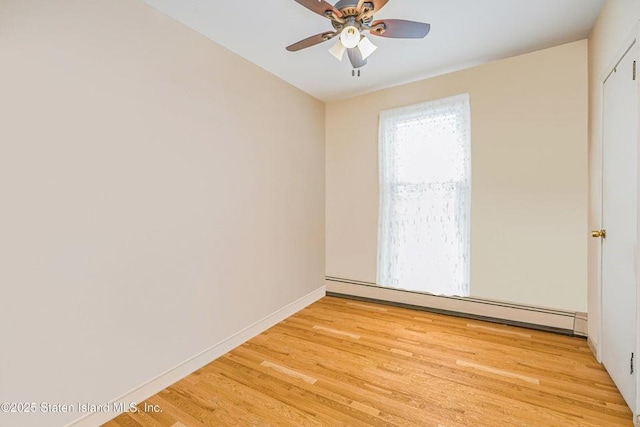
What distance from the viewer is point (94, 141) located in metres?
1.52

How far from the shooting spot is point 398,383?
183cm

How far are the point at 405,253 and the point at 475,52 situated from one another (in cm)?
201

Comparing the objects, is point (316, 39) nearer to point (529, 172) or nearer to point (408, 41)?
point (408, 41)

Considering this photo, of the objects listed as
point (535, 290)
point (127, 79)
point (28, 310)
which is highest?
point (127, 79)

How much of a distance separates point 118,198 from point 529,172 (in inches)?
125

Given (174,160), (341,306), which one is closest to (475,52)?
(174,160)

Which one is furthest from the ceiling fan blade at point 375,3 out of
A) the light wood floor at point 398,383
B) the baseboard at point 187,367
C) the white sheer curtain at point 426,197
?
the baseboard at point 187,367

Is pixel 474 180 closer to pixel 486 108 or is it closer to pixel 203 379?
pixel 486 108

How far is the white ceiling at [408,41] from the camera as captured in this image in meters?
1.85

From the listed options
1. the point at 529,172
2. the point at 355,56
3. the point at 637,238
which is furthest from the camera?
the point at 529,172

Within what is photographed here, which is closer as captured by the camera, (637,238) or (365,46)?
(637,238)

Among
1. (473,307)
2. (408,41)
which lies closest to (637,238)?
(473,307)

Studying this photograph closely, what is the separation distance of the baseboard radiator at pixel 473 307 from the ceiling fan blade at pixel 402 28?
2430mm

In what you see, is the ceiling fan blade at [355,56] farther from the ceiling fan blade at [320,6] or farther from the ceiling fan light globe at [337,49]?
the ceiling fan blade at [320,6]
